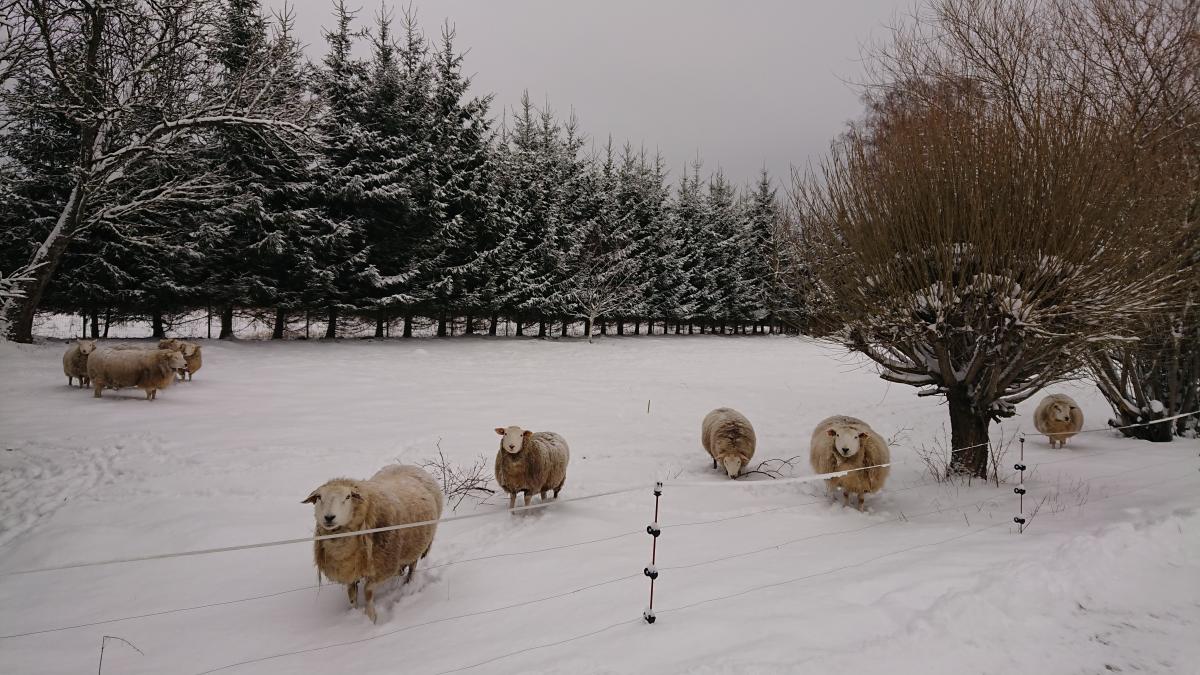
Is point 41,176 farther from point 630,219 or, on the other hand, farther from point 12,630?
point 630,219

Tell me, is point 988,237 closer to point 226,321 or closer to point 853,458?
point 853,458

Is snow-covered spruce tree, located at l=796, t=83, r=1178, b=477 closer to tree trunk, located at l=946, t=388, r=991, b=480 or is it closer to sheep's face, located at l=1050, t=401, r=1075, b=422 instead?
tree trunk, located at l=946, t=388, r=991, b=480

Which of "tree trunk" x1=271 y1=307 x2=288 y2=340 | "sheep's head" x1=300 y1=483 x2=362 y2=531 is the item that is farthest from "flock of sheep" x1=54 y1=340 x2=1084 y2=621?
"tree trunk" x1=271 y1=307 x2=288 y2=340

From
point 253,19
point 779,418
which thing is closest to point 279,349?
point 253,19

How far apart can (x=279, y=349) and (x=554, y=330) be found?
17006 mm

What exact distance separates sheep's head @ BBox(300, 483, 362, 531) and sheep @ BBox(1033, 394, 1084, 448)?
11769mm

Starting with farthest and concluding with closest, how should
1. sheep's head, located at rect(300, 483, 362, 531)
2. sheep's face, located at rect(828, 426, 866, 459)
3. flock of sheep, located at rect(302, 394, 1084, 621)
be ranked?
sheep's face, located at rect(828, 426, 866, 459) → flock of sheep, located at rect(302, 394, 1084, 621) → sheep's head, located at rect(300, 483, 362, 531)

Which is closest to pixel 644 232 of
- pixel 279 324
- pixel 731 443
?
pixel 279 324

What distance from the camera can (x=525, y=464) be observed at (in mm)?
6188

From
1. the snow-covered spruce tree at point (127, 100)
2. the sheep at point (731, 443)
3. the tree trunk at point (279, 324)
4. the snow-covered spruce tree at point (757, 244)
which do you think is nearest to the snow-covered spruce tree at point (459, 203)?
the tree trunk at point (279, 324)

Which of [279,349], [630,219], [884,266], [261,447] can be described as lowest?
[261,447]

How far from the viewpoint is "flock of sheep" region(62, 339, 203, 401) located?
9.92 m

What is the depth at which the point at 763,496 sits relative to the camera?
23.1ft

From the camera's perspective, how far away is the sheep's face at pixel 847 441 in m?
6.47
